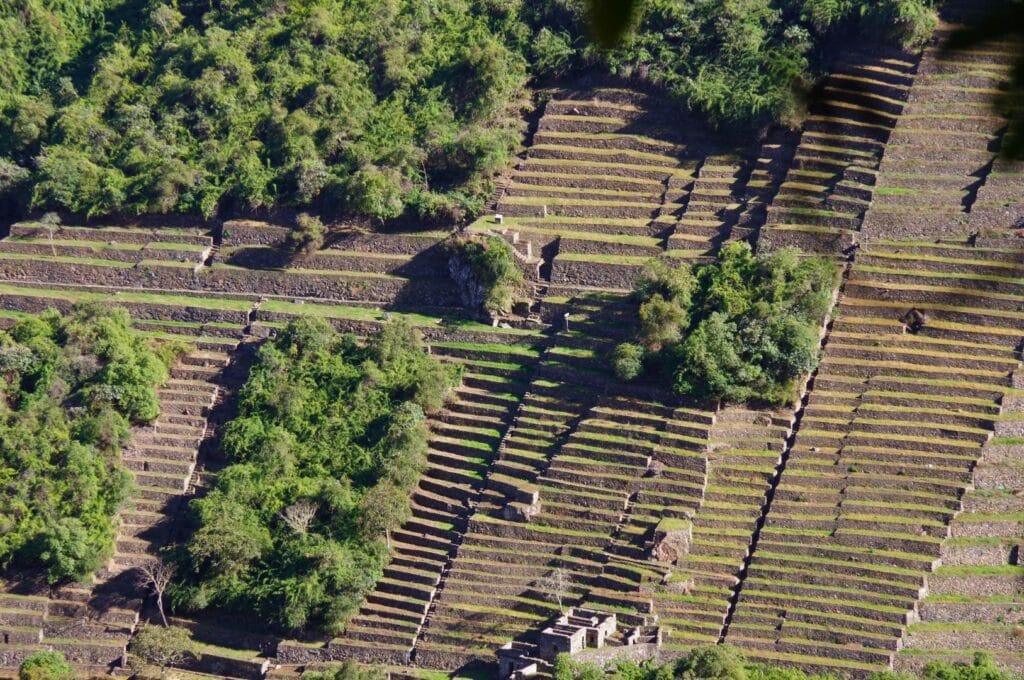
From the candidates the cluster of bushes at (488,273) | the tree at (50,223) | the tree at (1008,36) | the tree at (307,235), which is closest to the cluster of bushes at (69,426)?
the tree at (50,223)

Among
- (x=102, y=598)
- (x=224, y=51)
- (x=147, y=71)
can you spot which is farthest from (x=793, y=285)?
(x=147, y=71)

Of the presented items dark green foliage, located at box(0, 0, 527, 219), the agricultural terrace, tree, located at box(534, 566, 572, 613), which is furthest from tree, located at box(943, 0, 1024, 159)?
dark green foliage, located at box(0, 0, 527, 219)

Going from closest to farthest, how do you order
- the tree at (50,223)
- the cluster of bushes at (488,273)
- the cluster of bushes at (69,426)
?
1. the cluster of bushes at (69,426)
2. the cluster of bushes at (488,273)
3. the tree at (50,223)

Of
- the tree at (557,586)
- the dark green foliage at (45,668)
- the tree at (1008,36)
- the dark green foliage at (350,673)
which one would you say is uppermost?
the tree at (1008,36)

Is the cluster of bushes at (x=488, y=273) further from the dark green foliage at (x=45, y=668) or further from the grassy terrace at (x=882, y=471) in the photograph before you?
the dark green foliage at (x=45, y=668)

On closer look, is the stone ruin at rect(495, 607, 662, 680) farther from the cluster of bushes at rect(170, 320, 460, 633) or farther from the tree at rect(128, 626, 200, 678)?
the tree at rect(128, 626, 200, 678)

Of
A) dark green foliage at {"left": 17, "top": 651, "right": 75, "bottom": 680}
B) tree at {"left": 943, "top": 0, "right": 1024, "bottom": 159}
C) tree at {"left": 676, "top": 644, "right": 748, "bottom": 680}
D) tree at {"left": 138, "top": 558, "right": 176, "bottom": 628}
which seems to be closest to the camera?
tree at {"left": 943, "top": 0, "right": 1024, "bottom": 159}
